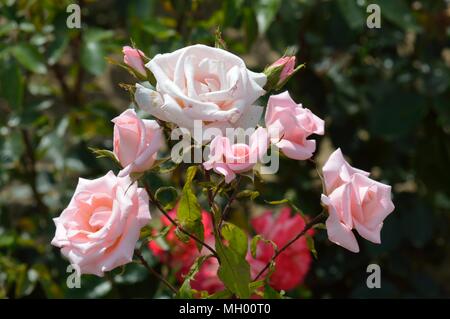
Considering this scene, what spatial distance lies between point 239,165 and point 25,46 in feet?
2.64

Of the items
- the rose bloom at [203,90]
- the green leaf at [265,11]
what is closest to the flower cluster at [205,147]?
the rose bloom at [203,90]

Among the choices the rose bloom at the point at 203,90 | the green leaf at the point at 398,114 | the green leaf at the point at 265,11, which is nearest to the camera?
the rose bloom at the point at 203,90

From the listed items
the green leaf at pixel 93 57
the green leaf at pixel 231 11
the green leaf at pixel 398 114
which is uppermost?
the green leaf at pixel 231 11

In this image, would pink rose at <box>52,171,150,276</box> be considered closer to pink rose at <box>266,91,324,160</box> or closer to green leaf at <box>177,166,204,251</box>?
green leaf at <box>177,166,204,251</box>

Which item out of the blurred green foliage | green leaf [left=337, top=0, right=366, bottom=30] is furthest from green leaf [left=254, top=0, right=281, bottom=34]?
green leaf [left=337, top=0, right=366, bottom=30]

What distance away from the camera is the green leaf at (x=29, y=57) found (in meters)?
1.55

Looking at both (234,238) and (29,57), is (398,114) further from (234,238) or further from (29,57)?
(234,238)

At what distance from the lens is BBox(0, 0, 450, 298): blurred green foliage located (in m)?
1.60

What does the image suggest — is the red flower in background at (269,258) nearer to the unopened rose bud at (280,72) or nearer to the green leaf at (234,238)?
the green leaf at (234,238)

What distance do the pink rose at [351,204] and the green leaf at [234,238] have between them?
0.13m

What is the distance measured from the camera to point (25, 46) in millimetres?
1582

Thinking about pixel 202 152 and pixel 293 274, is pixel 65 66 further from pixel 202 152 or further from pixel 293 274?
pixel 202 152

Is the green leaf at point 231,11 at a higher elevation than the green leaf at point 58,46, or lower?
higher
